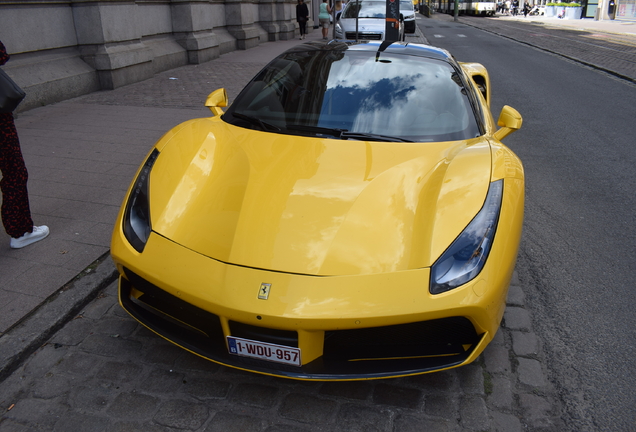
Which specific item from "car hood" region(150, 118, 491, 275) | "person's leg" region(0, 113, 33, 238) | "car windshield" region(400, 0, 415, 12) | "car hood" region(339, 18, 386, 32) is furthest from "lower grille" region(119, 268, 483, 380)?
"car windshield" region(400, 0, 415, 12)

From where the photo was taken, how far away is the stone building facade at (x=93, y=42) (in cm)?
824

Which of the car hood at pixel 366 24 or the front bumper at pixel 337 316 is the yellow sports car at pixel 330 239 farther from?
the car hood at pixel 366 24

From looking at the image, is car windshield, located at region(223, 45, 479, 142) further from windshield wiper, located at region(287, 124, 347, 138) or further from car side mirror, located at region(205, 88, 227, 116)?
car side mirror, located at region(205, 88, 227, 116)

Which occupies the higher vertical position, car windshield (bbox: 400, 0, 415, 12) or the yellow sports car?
car windshield (bbox: 400, 0, 415, 12)

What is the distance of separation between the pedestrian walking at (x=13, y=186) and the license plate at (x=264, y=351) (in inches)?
91.1

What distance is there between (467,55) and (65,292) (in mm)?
15513

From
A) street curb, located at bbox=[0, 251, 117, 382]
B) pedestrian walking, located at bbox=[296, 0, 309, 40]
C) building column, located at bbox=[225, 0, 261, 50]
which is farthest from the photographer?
pedestrian walking, located at bbox=[296, 0, 309, 40]

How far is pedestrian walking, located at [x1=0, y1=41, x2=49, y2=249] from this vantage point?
3.43 meters

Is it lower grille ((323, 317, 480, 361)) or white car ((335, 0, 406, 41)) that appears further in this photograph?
white car ((335, 0, 406, 41))

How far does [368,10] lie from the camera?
14.9 m

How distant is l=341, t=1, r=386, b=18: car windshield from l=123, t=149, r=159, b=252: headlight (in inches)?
513

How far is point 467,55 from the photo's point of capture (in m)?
16.1

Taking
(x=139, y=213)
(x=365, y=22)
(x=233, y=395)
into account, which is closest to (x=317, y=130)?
(x=139, y=213)

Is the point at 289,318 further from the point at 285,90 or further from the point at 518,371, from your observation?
the point at 285,90
